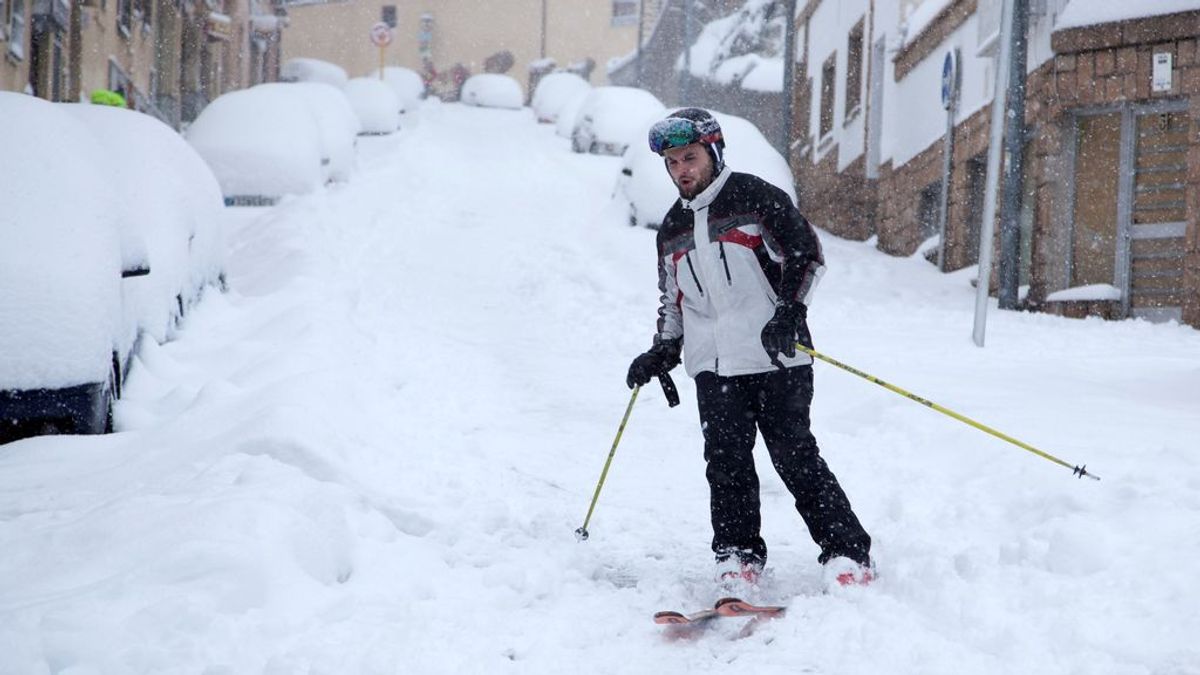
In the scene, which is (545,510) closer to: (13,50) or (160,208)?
(160,208)

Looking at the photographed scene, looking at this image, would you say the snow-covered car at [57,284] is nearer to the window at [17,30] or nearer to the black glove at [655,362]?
the black glove at [655,362]

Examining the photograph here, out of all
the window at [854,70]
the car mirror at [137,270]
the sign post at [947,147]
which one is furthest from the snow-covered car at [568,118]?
the car mirror at [137,270]

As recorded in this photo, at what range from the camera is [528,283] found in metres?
11.8

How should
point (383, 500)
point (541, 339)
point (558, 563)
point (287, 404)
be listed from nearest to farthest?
point (558, 563), point (383, 500), point (287, 404), point (541, 339)

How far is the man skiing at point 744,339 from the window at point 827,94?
58.0 feet

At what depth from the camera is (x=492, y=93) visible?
146ft

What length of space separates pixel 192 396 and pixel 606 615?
3472mm

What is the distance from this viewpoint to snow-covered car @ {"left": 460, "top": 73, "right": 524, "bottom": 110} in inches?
1750

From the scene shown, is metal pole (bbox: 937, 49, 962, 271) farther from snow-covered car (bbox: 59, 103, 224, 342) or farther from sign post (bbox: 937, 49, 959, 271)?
snow-covered car (bbox: 59, 103, 224, 342)

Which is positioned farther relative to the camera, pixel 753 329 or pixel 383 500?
pixel 383 500

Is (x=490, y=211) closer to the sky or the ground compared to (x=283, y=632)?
closer to the sky

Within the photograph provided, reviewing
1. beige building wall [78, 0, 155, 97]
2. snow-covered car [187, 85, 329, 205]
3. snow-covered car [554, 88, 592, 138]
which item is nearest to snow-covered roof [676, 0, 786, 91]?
snow-covered car [554, 88, 592, 138]

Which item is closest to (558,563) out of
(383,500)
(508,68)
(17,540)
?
(383,500)

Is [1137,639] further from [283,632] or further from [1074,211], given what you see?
[1074,211]
